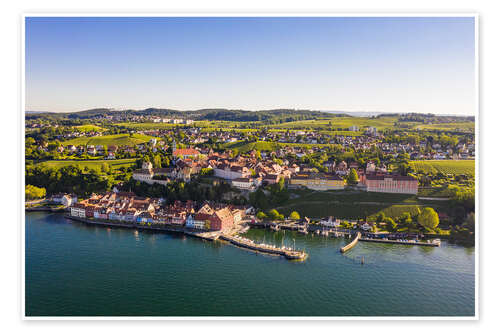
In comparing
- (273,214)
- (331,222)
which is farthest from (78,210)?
(331,222)

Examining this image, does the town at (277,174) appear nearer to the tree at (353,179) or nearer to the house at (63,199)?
the tree at (353,179)

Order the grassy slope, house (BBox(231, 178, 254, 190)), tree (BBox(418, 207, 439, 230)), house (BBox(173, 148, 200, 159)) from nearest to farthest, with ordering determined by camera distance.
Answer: tree (BBox(418, 207, 439, 230))
the grassy slope
house (BBox(231, 178, 254, 190))
house (BBox(173, 148, 200, 159))

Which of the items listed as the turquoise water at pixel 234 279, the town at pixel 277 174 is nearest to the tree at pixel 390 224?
the town at pixel 277 174

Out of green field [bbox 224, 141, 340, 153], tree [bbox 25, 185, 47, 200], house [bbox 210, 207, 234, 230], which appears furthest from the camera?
green field [bbox 224, 141, 340, 153]

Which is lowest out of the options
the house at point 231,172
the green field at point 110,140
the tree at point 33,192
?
the tree at point 33,192

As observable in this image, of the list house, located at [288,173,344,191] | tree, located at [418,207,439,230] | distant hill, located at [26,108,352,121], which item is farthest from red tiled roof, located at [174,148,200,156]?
distant hill, located at [26,108,352,121]

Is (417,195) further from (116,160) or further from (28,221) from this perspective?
(116,160)

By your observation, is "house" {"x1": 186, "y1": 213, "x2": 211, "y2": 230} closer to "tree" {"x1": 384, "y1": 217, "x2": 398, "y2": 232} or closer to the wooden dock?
the wooden dock

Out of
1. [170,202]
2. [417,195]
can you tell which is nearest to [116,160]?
[170,202]
